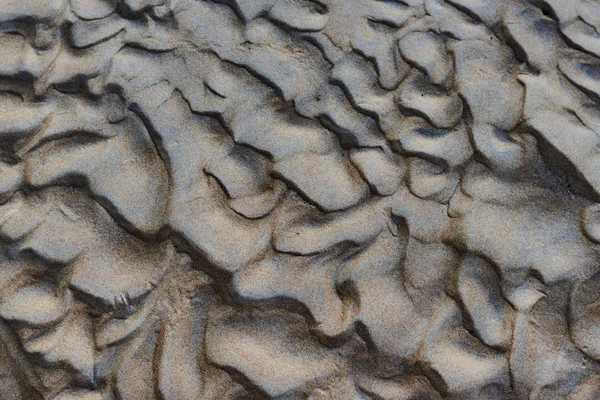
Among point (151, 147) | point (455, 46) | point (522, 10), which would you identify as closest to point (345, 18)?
point (455, 46)

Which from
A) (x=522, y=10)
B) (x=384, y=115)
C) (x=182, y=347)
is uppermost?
(x=522, y=10)

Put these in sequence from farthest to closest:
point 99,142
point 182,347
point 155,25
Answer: point 155,25, point 99,142, point 182,347

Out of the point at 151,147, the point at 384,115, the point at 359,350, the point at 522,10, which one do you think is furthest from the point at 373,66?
the point at 359,350

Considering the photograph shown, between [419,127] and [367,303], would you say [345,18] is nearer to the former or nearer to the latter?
[419,127]

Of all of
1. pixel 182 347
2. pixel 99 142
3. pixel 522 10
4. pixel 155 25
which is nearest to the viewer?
pixel 182 347

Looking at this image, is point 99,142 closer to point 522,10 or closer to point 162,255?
point 162,255

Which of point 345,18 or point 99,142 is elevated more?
point 345,18

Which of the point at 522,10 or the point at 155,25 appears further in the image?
the point at 522,10
